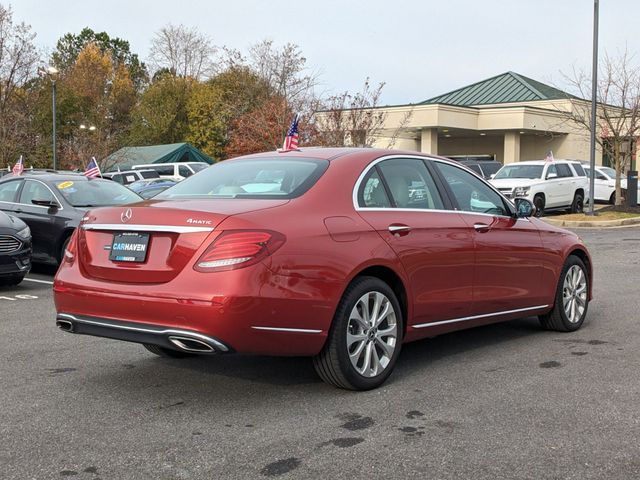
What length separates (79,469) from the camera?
12.2 feet

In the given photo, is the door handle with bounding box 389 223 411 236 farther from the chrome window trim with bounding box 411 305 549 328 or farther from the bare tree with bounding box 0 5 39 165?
the bare tree with bounding box 0 5 39 165

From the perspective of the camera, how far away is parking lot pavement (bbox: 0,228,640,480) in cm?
377

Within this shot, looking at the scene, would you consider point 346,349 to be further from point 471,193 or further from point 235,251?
point 471,193

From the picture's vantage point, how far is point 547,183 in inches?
919

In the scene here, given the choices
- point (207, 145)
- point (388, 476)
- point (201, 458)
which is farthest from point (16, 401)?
point (207, 145)

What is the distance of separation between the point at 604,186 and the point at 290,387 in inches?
1063

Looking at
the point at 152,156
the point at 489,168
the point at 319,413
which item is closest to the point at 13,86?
the point at 152,156

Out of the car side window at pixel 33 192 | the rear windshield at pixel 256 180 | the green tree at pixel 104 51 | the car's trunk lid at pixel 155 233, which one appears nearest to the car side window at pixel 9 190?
the car side window at pixel 33 192

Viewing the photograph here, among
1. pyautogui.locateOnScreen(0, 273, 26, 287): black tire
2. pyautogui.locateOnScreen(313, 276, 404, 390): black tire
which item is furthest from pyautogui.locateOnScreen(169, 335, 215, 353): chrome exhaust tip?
pyautogui.locateOnScreen(0, 273, 26, 287): black tire

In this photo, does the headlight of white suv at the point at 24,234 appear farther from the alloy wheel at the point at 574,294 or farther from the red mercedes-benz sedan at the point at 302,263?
the alloy wheel at the point at 574,294

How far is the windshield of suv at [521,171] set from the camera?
23.5 metres

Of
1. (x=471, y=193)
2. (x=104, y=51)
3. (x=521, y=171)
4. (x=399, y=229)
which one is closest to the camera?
(x=399, y=229)

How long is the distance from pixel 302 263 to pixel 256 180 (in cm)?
96

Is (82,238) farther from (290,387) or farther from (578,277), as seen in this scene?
(578,277)
